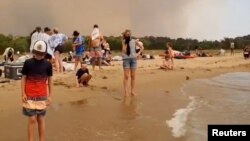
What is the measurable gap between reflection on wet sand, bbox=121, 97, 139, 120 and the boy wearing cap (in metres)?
3.16

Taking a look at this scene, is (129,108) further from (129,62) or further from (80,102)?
(129,62)

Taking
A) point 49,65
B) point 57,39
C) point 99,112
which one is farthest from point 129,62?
point 49,65

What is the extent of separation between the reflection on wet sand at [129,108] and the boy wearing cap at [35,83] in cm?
316

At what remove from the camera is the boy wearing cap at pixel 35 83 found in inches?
271

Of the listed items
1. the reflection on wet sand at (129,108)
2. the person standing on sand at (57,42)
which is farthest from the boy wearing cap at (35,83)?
the person standing on sand at (57,42)

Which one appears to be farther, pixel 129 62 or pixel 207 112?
pixel 129 62

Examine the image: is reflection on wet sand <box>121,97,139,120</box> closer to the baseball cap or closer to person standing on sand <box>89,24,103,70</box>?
the baseball cap

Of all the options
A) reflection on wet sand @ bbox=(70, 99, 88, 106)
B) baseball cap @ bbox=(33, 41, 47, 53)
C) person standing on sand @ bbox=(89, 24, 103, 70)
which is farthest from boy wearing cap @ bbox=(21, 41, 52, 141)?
person standing on sand @ bbox=(89, 24, 103, 70)

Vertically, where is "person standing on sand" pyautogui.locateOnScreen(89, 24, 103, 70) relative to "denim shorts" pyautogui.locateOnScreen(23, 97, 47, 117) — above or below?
above

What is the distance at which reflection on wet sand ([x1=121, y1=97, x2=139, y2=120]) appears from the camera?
10.1 meters

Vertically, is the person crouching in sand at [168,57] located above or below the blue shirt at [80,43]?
below

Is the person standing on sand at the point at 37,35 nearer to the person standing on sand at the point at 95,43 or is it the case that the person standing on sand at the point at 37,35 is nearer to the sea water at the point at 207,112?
the person standing on sand at the point at 95,43

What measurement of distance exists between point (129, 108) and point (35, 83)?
180 inches

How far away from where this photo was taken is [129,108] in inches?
442
